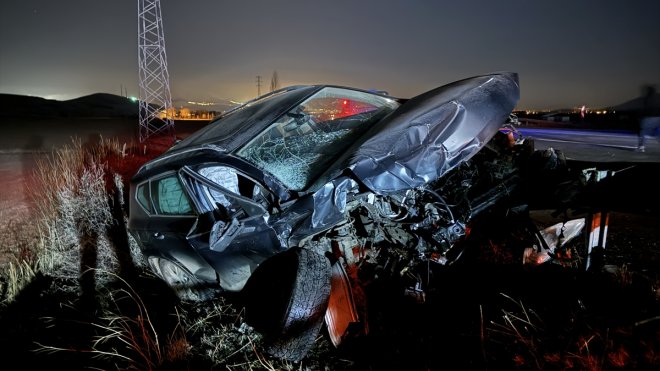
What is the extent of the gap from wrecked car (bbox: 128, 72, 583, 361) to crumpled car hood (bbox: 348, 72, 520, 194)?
0.4 inches

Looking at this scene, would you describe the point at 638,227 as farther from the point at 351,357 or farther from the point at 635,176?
the point at 351,357

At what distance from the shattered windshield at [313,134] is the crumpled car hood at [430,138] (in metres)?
0.37

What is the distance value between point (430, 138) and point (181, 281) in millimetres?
2436

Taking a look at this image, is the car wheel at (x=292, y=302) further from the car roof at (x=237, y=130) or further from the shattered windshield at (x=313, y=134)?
the car roof at (x=237, y=130)


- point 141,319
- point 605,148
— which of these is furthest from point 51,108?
point 605,148

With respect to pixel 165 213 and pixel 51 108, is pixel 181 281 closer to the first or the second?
pixel 165 213

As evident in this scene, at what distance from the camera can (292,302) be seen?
2.41 m

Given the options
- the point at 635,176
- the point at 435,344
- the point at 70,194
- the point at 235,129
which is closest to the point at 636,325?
the point at 635,176

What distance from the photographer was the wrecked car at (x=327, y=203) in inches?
95.7

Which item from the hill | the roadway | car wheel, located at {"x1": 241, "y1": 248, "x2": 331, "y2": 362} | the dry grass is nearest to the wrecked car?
car wheel, located at {"x1": 241, "y1": 248, "x2": 331, "y2": 362}

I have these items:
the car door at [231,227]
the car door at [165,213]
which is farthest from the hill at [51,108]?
the car door at [231,227]

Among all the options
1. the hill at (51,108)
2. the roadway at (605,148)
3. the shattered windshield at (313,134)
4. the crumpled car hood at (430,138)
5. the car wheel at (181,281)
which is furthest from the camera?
the hill at (51,108)

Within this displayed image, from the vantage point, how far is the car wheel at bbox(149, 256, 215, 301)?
312 centimetres

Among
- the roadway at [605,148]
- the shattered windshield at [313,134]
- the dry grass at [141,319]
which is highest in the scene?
the shattered windshield at [313,134]
